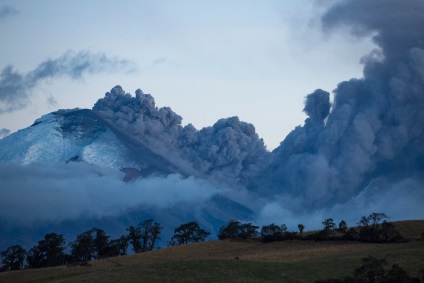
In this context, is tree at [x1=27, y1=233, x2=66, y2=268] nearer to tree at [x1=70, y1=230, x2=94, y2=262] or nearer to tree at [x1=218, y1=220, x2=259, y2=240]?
tree at [x1=70, y1=230, x2=94, y2=262]

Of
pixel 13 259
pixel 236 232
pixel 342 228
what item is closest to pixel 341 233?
pixel 342 228

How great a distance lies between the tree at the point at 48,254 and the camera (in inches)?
4633

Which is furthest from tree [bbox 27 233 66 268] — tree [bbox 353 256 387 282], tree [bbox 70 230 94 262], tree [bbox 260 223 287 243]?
tree [bbox 353 256 387 282]

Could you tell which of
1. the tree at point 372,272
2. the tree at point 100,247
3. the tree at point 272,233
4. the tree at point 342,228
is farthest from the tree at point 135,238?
the tree at point 372,272

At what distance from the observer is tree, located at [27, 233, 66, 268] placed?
386ft

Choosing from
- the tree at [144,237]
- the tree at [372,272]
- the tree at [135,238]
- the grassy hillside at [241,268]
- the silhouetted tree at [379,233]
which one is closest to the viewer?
the tree at [372,272]

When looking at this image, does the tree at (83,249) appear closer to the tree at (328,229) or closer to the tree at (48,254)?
the tree at (48,254)

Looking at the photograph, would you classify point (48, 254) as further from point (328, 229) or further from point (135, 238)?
point (328, 229)

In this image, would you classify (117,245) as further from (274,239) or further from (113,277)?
(113,277)

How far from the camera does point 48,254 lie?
120188 millimetres

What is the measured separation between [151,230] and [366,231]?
51.4 metres

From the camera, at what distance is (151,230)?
13212cm

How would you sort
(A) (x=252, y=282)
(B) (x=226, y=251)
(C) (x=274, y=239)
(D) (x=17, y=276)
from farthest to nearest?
(C) (x=274, y=239)
(B) (x=226, y=251)
(D) (x=17, y=276)
(A) (x=252, y=282)

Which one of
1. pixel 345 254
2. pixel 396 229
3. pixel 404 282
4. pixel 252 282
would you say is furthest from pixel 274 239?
pixel 404 282
